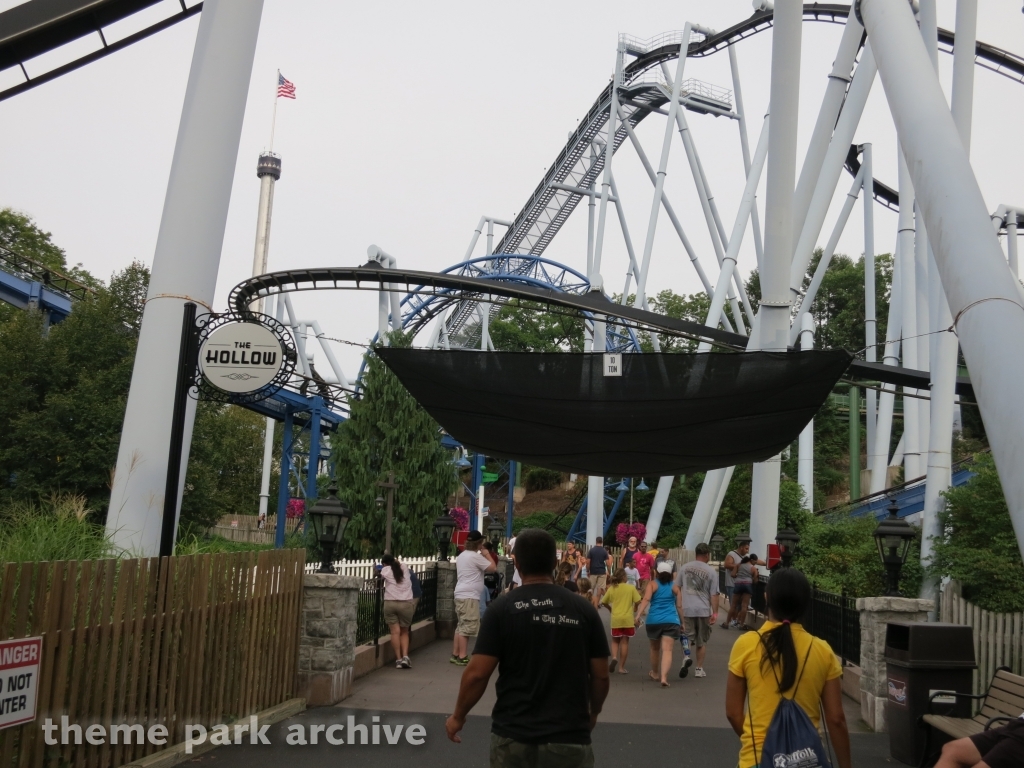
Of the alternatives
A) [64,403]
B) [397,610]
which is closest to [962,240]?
[397,610]

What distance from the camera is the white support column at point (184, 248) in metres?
7.74

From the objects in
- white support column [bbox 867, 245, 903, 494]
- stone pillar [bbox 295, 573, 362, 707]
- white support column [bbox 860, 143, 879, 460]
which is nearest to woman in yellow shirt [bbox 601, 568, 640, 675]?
stone pillar [bbox 295, 573, 362, 707]

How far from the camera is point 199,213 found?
831 centimetres

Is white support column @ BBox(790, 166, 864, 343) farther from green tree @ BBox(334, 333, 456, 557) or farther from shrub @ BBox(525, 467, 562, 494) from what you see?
shrub @ BBox(525, 467, 562, 494)

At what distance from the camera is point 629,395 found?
25.0 ft

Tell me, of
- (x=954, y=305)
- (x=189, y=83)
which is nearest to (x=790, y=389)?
(x=954, y=305)

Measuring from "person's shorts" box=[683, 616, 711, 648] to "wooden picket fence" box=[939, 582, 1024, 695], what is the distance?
2.56 metres

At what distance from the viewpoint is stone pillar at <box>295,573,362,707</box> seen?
8.05m

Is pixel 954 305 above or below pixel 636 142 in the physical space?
below

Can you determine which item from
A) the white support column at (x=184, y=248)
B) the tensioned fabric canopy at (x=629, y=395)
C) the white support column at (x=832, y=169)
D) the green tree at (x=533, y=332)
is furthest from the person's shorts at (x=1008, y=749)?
the green tree at (x=533, y=332)

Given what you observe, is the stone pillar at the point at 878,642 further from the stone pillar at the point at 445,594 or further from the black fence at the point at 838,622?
the stone pillar at the point at 445,594

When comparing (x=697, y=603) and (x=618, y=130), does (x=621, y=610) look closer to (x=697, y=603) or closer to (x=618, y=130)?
(x=697, y=603)

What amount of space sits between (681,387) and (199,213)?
441cm

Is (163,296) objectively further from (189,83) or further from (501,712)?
(501,712)
